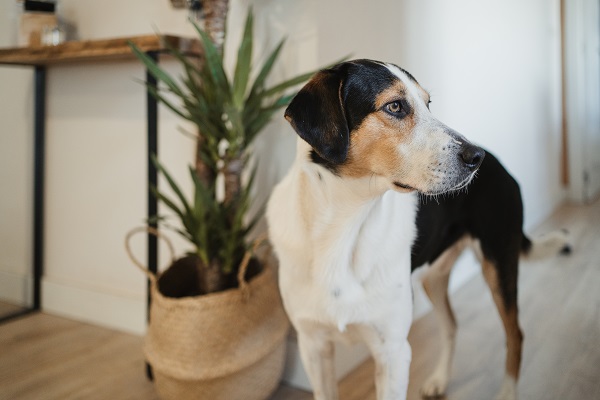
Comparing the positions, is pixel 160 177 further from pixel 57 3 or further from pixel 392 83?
pixel 392 83

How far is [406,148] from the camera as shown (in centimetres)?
104

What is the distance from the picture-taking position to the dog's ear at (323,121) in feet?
3.36

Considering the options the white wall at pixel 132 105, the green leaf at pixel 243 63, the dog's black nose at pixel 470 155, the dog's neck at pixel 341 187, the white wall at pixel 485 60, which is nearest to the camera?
the dog's black nose at pixel 470 155

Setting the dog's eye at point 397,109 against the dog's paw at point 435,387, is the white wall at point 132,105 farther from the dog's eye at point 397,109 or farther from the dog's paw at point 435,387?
the dog's paw at point 435,387

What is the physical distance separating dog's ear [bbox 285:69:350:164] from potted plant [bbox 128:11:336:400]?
54 centimetres

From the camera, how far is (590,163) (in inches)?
206

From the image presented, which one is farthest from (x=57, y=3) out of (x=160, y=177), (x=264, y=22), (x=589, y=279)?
(x=589, y=279)

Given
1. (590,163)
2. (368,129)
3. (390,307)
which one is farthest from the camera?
(590,163)

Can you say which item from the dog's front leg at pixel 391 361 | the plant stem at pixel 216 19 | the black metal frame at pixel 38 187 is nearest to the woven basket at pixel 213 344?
the dog's front leg at pixel 391 361

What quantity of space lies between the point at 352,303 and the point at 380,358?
0.60ft

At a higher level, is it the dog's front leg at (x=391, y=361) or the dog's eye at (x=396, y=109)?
the dog's eye at (x=396, y=109)

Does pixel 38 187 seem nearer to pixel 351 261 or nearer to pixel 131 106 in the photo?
pixel 131 106

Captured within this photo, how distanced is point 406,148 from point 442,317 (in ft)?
3.18

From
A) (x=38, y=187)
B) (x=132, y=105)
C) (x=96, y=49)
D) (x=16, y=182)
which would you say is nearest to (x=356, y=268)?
(x=96, y=49)
